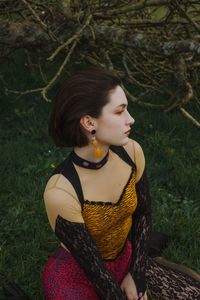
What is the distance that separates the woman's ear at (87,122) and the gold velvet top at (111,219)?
1.39 ft

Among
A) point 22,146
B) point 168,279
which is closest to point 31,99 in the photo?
Answer: point 22,146

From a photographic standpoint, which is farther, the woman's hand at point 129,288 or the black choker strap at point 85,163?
the woman's hand at point 129,288

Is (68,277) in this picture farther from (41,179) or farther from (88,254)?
(41,179)

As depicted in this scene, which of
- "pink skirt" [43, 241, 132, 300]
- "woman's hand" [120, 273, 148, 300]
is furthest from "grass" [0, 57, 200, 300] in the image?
"woman's hand" [120, 273, 148, 300]

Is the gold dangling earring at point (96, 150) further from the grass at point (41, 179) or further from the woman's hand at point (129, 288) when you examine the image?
the grass at point (41, 179)

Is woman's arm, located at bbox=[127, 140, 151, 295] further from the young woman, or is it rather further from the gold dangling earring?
the gold dangling earring

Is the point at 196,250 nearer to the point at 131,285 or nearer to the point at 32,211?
the point at 131,285

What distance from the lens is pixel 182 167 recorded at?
4.14 m

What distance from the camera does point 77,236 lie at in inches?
80.7

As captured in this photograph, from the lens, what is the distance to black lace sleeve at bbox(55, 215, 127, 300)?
2.05 meters

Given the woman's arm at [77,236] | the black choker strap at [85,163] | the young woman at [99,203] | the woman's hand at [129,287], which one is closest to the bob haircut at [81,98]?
the young woman at [99,203]

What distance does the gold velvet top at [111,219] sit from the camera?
2.16 metres

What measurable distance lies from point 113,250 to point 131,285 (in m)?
0.23

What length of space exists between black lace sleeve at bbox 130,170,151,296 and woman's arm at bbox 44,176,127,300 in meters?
0.22
